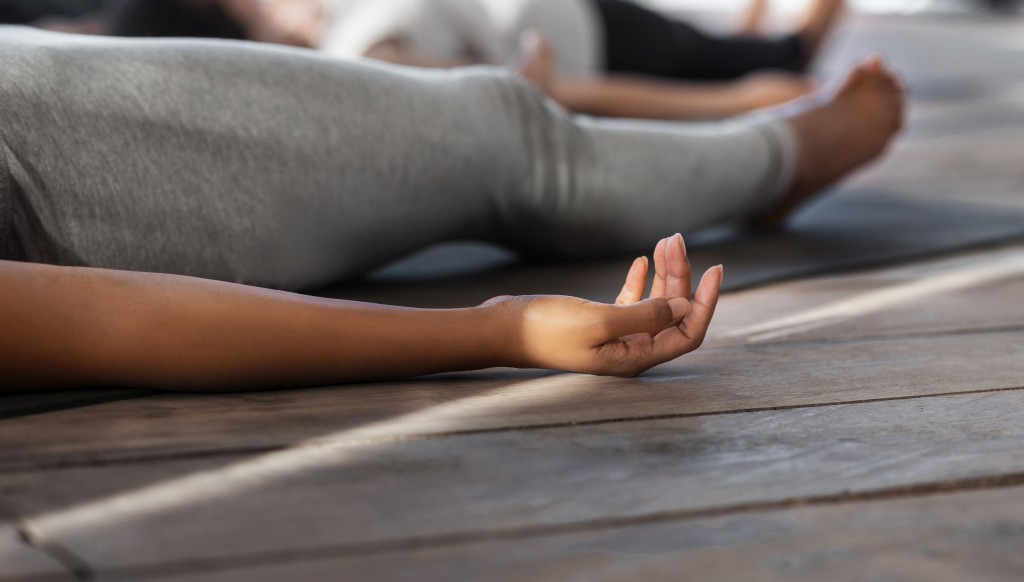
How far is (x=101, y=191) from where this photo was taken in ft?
2.73

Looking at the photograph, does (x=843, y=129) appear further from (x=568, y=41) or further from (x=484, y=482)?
(x=484, y=482)

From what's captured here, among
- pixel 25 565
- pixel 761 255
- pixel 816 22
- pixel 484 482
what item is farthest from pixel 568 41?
pixel 25 565

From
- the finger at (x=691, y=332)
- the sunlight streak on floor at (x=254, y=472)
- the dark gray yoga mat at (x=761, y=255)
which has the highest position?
the dark gray yoga mat at (x=761, y=255)

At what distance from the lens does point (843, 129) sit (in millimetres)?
1458

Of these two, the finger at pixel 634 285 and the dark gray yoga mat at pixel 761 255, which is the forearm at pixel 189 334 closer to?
the finger at pixel 634 285

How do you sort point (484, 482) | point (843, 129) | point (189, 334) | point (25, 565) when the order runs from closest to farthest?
point (25, 565) < point (484, 482) < point (189, 334) < point (843, 129)

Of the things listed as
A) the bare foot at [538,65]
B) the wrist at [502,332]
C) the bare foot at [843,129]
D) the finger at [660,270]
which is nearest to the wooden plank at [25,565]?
the wrist at [502,332]

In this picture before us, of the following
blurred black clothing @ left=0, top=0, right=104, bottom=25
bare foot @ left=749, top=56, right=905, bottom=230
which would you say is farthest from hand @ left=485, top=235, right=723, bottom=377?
blurred black clothing @ left=0, top=0, right=104, bottom=25

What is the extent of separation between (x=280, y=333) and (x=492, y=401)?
5.4 inches

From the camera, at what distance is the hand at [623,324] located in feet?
2.49

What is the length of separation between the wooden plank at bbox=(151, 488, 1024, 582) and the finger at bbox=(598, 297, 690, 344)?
22 cm

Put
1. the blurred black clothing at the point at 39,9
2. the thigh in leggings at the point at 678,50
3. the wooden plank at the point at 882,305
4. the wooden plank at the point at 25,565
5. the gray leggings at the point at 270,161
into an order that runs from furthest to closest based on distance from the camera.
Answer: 1. the blurred black clothing at the point at 39,9
2. the thigh in leggings at the point at 678,50
3. the wooden plank at the point at 882,305
4. the gray leggings at the point at 270,161
5. the wooden plank at the point at 25,565

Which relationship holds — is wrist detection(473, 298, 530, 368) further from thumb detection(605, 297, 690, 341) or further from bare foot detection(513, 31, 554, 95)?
bare foot detection(513, 31, 554, 95)

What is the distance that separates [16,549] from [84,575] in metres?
0.04
